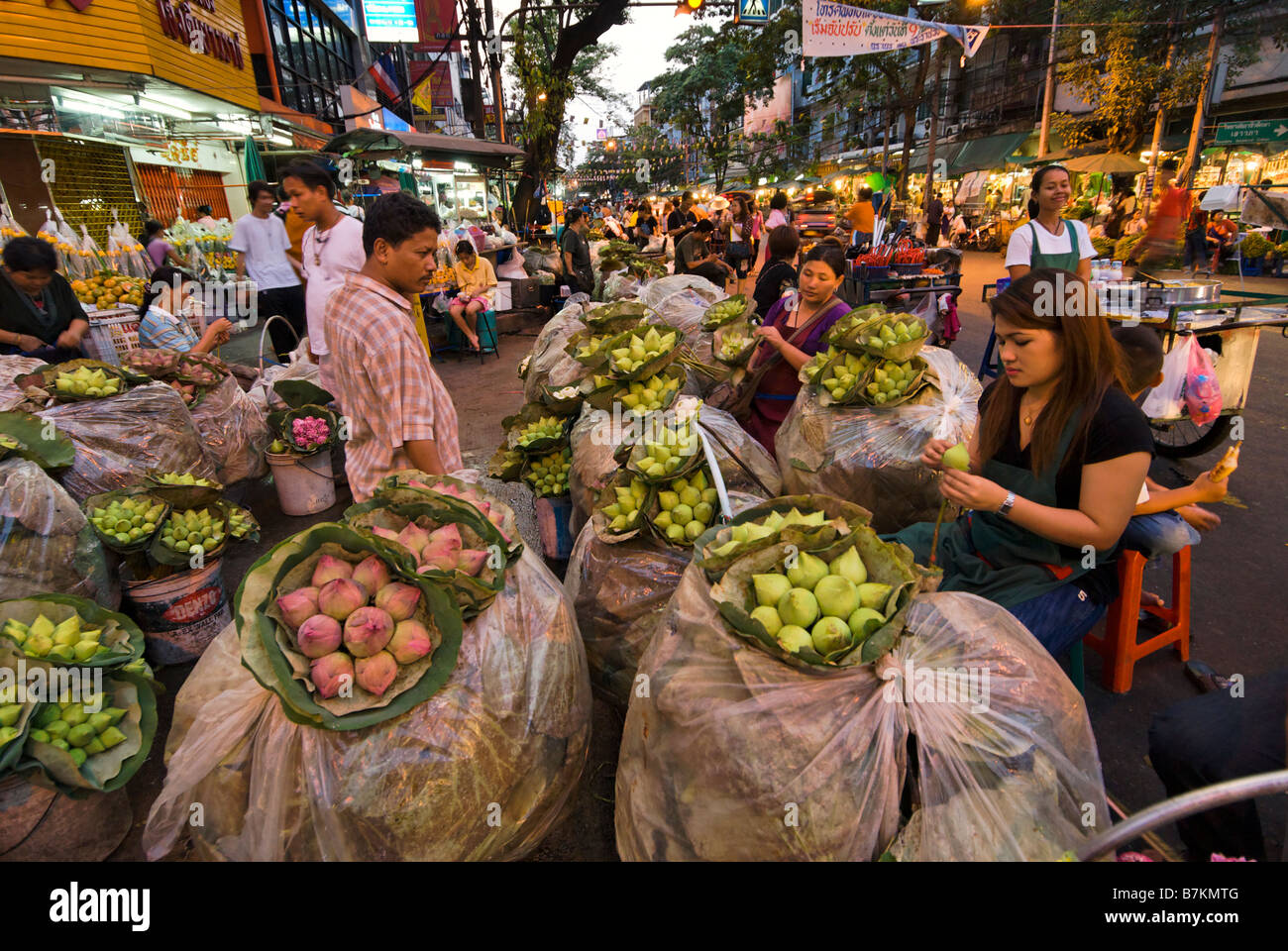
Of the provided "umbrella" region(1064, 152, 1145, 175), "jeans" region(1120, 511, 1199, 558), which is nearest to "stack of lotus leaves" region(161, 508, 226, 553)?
"jeans" region(1120, 511, 1199, 558)

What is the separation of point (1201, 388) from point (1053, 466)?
3243 millimetres

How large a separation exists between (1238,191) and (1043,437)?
17921 mm

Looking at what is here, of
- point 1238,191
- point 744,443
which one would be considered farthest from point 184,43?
point 1238,191

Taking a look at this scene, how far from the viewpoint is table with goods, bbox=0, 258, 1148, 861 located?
4.44ft

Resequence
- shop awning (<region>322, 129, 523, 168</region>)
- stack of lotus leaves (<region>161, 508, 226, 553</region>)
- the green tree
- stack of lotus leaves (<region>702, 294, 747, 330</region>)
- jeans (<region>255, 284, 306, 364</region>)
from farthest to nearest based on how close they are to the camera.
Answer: the green tree → shop awning (<region>322, 129, 523, 168</region>) → jeans (<region>255, 284, 306, 364</region>) → stack of lotus leaves (<region>702, 294, 747, 330</region>) → stack of lotus leaves (<region>161, 508, 226, 553</region>)

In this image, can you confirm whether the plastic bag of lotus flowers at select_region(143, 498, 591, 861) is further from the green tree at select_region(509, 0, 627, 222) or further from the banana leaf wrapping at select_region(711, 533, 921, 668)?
the green tree at select_region(509, 0, 627, 222)

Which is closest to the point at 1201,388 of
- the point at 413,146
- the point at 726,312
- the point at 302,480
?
the point at 726,312

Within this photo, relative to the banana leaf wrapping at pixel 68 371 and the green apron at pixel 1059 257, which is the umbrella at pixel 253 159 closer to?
the banana leaf wrapping at pixel 68 371

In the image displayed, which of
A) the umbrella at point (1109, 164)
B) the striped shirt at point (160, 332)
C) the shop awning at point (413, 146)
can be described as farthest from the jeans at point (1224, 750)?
the umbrella at point (1109, 164)

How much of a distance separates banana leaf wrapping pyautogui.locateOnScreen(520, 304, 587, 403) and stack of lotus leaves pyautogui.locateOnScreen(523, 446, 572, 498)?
0.83 metres

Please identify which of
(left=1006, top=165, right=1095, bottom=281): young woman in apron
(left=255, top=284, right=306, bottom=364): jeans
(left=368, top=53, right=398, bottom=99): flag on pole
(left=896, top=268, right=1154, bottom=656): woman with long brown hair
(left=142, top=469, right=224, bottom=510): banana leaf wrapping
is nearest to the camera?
(left=896, top=268, right=1154, bottom=656): woman with long brown hair

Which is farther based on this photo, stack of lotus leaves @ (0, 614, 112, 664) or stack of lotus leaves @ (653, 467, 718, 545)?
stack of lotus leaves @ (653, 467, 718, 545)

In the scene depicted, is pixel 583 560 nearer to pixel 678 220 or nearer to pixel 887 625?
pixel 887 625

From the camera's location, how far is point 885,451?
→ 3043 mm
